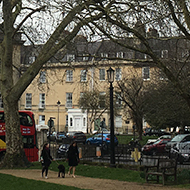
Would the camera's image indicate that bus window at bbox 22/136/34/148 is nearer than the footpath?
No

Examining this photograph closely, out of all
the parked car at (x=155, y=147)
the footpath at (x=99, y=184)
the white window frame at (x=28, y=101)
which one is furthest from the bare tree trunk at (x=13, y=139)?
the white window frame at (x=28, y=101)

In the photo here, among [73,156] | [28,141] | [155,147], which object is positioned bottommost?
[155,147]

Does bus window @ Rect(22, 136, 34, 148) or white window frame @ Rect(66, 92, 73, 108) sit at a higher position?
white window frame @ Rect(66, 92, 73, 108)

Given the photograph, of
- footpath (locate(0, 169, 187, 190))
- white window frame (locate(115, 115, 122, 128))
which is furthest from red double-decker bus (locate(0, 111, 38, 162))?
white window frame (locate(115, 115, 122, 128))

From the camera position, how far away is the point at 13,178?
58.5ft

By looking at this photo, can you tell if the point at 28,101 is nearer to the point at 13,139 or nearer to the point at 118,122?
the point at 118,122

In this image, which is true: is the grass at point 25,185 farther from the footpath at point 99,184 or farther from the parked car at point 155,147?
the parked car at point 155,147

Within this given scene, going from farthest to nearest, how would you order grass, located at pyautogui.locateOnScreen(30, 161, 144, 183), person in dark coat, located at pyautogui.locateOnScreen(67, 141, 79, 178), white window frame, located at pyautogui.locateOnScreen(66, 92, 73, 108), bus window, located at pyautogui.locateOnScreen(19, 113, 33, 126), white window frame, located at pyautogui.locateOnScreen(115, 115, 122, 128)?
white window frame, located at pyautogui.locateOnScreen(66, 92, 73, 108) → white window frame, located at pyautogui.locateOnScreen(115, 115, 122, 128) → bus window, located at pyautogui.locateOnScreen(19, 113, 33, 126) → person in dark coat, located at pyautogui.locateOnScreen(67, 141, 79, 178) → grass, located at pyautogui.locateOnScreen(30, 161, 144, 183)

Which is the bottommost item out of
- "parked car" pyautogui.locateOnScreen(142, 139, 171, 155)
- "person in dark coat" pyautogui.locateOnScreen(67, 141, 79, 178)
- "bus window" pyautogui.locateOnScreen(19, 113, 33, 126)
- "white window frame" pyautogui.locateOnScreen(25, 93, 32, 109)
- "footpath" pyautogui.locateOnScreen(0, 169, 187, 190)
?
"footpath" pyautogui.locateOnScreen(0, 169, 187, 190)

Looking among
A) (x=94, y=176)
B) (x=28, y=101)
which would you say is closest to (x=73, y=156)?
(x=94, y=176)

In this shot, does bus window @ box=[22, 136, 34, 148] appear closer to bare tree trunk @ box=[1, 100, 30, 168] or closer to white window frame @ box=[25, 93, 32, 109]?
bare tree trunk @ box=[1, 100, 30, 168]

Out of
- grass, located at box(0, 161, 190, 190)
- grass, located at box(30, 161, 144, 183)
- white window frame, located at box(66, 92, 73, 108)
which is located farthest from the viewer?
white window frame, located at box(66, 92, 73, 108)

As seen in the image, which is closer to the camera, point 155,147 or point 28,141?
point 28,141

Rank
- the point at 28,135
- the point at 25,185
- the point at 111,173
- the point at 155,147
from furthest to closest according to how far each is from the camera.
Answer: the point at 155,147, the point at 28,135, the point at 111,173, the point at 25,185
